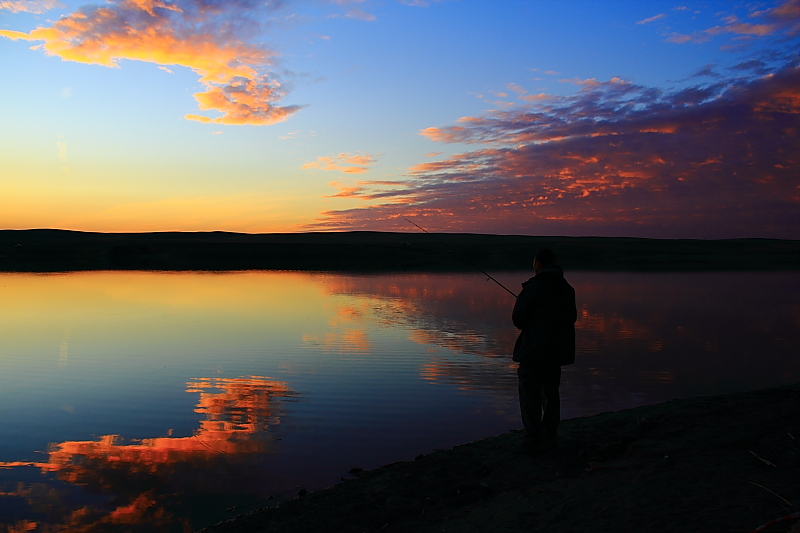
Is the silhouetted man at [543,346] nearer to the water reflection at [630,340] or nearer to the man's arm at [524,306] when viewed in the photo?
the man's arm at [524,306]

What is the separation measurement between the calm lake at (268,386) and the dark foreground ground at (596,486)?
0.65 meters

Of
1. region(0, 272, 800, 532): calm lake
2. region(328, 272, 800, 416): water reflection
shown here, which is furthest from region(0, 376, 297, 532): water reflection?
region(328, 272, 800, 416): water reflection

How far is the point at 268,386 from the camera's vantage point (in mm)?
7984

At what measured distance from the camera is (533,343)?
479cm

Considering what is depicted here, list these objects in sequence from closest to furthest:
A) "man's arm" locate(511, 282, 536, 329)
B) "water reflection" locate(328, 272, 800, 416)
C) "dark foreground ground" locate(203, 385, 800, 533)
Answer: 1. "dark foreground ground" locate(203, 385, 800, 533)
2. "man's arm" locate(511, 282, 536, 329)
3. "water reflection" locate(328, 272, 800, 416)

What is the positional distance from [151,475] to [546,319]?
364 centimetres

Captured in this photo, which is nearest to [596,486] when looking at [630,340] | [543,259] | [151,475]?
[543,259]

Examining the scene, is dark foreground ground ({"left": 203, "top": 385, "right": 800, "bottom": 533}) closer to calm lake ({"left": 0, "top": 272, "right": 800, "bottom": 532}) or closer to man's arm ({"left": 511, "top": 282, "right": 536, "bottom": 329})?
calm lake ({"left": 0, "top": 272, "right": 800, "bottom": 532})

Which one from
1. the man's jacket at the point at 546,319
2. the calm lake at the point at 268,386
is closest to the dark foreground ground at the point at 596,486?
the calm lake at the point at 268,386

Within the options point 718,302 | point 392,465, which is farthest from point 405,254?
point 392,465

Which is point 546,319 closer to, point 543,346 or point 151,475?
point 543,346

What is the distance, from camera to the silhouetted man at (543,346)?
4762 mm

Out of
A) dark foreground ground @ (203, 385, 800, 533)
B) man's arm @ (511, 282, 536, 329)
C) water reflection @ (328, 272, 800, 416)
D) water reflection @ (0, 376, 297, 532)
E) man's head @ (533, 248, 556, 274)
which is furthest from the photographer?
water reflection @ (328, 272, 800, 416)

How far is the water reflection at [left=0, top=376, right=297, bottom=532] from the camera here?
423cm
